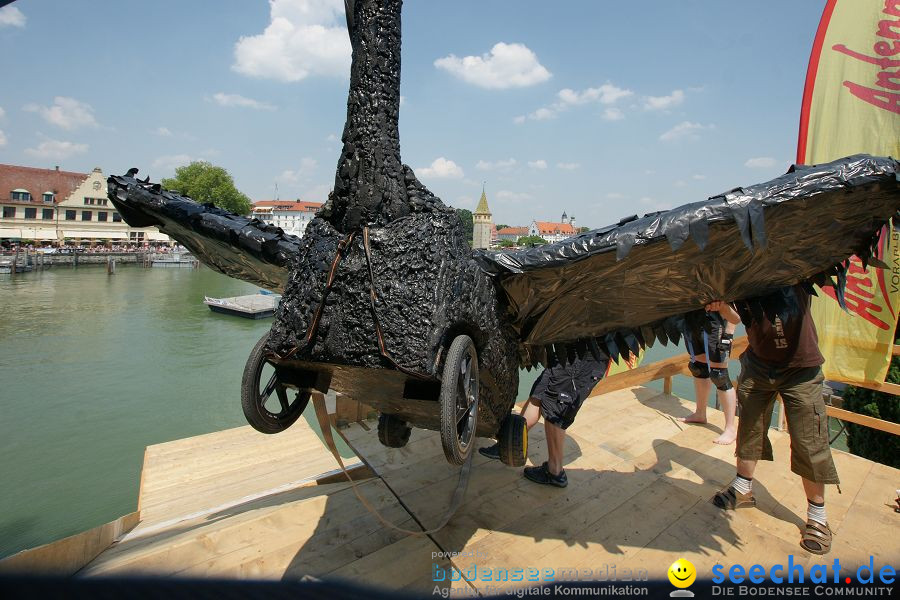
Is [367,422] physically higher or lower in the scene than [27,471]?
higher

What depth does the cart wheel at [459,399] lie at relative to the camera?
172 cm

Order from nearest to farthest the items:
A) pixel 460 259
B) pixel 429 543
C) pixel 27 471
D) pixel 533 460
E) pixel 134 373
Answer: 1. pixel 460 259
2. pixel 429 543
3. pixel 533 460
4. pixel 27 471
5. pixel 134 373

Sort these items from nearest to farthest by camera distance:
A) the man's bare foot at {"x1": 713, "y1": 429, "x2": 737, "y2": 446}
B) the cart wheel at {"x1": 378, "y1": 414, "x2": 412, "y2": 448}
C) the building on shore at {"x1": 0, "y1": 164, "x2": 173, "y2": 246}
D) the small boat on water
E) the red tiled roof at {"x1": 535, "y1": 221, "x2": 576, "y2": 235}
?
the cart wheel at {"x1": 378, "y1": 414, "x2": 412, "y2": 448} < the man's bare foot at {"x1": 713, "y1": 429, "x2": 737, "y2": 446} < the small boat on water < the building on shore at {"x1": 0, "y1": 164, "x2": 173, "y2": 246} < the red tiled roof at {"x1": 535, "y1": 221, "x2": 576, "y2": 235}

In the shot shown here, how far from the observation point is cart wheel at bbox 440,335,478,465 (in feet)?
5.65

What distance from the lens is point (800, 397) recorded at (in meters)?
2.92

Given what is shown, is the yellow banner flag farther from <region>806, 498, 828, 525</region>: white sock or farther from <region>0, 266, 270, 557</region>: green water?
<region>0, 266, 270, 557</region>: green water

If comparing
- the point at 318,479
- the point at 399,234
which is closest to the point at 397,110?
the point at 399,234

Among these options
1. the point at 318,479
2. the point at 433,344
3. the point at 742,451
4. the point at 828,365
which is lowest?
the point at 318,479

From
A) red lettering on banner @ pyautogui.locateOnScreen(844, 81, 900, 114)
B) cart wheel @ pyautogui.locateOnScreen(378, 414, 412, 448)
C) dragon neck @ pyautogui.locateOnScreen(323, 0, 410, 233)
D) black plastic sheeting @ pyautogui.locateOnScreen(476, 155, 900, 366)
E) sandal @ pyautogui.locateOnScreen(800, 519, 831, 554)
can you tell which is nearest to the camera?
black plastic sheeting @ pyautogui.locateOnScreen(476, 155, 900, 366)

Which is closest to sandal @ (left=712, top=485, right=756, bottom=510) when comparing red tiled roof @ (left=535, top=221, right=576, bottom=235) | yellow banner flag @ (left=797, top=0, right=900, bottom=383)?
yellow banner flag @ (left=797, top=0, right=900, bottom=383)

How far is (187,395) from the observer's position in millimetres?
11219

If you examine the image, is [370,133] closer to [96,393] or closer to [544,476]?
[544,476]

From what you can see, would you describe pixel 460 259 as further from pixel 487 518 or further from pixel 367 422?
pixel 367 422

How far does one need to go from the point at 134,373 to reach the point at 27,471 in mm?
5088
